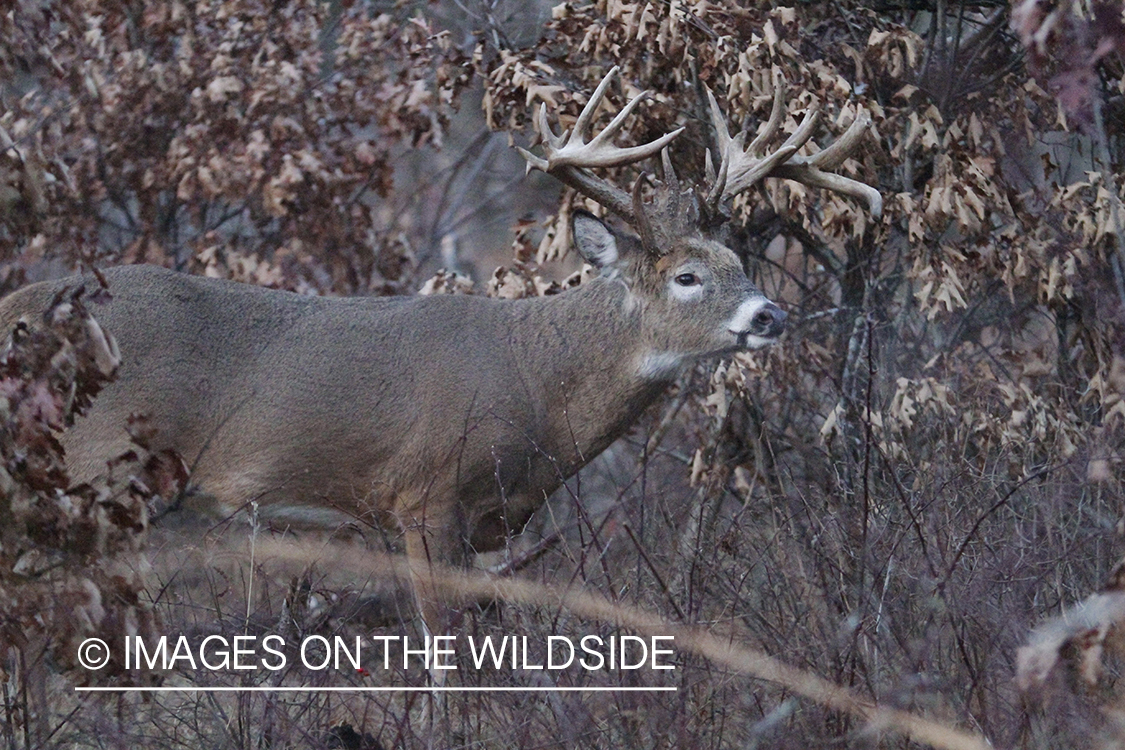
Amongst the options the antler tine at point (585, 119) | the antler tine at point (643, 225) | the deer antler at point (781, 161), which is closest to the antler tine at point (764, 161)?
the deer antler at point (781, 161)

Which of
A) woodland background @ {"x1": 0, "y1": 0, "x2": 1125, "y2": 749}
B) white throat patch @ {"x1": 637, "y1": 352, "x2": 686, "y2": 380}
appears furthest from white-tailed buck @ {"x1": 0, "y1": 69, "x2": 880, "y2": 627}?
woodland background @ {"x1": 0, "y1": 0, "x2": 1125, "y2": 749}

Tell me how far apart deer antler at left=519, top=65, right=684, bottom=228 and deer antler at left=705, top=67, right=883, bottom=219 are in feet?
1.18

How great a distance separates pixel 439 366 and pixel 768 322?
1289 millimetres

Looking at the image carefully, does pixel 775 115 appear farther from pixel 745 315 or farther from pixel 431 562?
pixel 431 562

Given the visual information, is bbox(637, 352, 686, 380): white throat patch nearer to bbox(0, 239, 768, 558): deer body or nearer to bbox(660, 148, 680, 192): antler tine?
bbox(0, 239, 768, 558): deer body

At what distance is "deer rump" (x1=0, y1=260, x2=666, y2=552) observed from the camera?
5.53m

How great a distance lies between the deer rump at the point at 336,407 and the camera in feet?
18.1

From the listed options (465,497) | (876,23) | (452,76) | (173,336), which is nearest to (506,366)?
(465,497)

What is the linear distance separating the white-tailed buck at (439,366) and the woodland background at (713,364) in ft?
1.16

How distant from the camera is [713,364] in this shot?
272 inches

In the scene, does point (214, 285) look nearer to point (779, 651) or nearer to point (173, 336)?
point (173, 336)

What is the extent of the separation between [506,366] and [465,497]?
1.81ft

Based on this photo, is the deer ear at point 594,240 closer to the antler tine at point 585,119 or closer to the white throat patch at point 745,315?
the antler tine at point 585,119

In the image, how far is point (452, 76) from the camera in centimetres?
697
